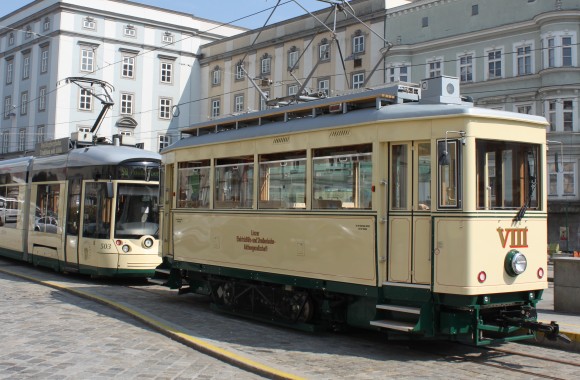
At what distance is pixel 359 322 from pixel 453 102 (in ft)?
10.0

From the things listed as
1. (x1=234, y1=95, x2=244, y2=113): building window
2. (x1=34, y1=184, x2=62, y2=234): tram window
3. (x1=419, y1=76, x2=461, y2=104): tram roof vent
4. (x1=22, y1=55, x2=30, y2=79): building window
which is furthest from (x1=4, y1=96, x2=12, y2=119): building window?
(x1=419, y1=76, x2=461, y2=104): tram roof vent

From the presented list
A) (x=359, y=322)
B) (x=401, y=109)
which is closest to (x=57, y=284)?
(x=359, y=322)

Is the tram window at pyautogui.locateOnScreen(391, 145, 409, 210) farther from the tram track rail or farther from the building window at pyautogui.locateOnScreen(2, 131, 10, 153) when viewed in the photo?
the building window at pyautogui.locateOnScreen(2, 131, 10, 153)

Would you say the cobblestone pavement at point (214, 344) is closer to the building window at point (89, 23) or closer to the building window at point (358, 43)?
the building window at point (358, 43)

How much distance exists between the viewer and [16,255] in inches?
714

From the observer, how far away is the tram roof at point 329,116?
25.6 ft

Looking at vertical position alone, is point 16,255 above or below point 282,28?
below

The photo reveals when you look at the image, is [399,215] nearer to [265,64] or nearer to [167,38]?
[265,64]

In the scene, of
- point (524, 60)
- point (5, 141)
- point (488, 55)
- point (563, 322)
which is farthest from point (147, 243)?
point (5, 141)

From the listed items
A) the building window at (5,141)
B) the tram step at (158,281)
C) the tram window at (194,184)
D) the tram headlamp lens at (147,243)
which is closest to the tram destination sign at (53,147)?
the tram headlamp lens at (147,243)

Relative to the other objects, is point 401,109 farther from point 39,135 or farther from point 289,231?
point 39,135

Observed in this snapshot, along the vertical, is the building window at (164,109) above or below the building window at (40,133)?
above

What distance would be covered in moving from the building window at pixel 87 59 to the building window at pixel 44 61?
3191 mm

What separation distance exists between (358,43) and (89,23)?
22.2m
